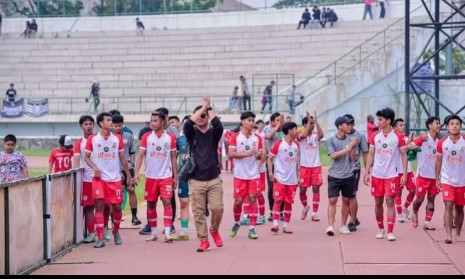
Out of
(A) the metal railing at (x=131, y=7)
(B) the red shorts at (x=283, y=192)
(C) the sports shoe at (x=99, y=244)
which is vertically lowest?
(C) the sports shoe at (x=99, y=244)

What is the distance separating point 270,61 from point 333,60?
134 inches

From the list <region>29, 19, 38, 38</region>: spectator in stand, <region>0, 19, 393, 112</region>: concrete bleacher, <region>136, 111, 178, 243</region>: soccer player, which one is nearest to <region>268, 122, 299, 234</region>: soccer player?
<region>136, 111, 178, 243</region>: soccer player

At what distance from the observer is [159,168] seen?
1470cm

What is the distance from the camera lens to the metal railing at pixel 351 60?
40.6 meters

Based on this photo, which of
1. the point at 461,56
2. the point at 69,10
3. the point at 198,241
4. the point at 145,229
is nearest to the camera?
the point at 198,241

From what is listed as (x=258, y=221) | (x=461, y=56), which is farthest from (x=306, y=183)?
(x=461, y=56)

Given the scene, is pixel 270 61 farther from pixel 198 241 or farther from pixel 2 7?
pixel 198 241

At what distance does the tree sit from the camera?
58375mm

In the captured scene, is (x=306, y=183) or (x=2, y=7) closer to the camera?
(x=306, y=183)

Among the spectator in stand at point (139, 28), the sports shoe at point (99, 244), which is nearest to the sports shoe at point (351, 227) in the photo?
the sports shoe at point (99, 244)

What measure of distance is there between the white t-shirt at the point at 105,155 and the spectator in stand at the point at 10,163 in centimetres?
136

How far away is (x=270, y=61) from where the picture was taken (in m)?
46.4

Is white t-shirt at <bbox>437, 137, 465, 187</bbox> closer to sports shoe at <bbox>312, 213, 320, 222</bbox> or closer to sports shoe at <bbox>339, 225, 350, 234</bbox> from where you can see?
sports shoe at <bbox>339, 225, 350, 234</bbox>

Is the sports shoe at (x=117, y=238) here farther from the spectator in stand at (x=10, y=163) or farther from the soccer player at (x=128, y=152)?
the spectator in stand at (x=10, y=163)
